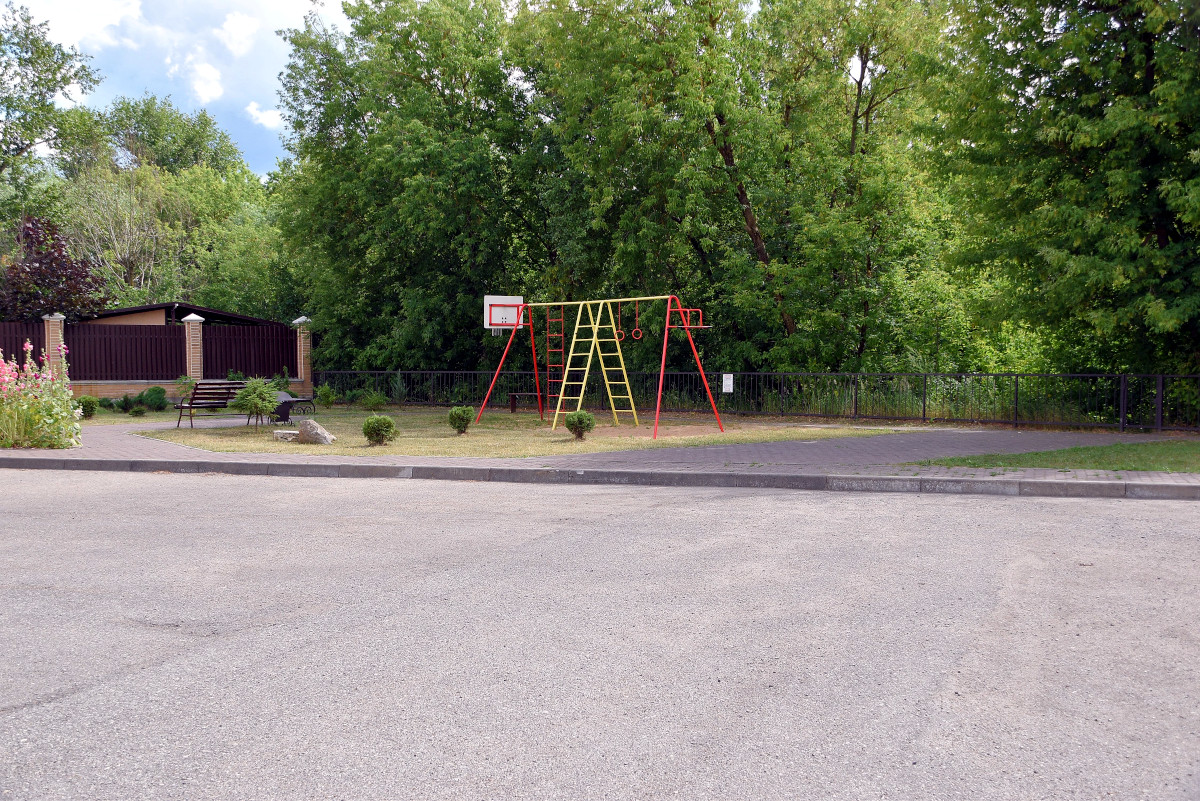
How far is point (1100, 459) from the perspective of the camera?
12.1 m

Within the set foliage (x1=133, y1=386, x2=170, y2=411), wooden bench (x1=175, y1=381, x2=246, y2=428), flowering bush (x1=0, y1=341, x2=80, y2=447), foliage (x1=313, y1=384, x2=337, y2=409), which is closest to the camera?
flowering bush (x1=0, y1=341, x2=80, y2=447)

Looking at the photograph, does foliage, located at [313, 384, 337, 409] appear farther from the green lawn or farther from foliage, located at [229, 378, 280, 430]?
the green lawn

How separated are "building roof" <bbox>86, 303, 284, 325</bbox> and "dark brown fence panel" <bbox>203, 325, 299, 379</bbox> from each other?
0.66 meters

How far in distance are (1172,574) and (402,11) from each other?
96.9ft

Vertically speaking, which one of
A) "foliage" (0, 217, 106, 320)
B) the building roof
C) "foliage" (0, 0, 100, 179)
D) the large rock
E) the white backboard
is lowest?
the large rock

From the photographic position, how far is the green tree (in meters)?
15.2

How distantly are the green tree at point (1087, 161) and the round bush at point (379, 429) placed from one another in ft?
39.1

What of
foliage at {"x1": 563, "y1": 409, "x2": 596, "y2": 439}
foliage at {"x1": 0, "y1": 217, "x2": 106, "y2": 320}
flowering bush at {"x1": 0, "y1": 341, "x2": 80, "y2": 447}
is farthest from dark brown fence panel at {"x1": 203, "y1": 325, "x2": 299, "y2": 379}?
foliage at {"x1": 563, "y1": 409, "x2": 596, "y2": 439}

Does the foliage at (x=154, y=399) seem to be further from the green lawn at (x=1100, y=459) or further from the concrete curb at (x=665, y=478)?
the green lawn at (x=1100, y=459)

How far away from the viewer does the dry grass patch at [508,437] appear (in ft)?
48.2

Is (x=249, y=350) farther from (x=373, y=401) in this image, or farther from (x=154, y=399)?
(x=373, y=401)

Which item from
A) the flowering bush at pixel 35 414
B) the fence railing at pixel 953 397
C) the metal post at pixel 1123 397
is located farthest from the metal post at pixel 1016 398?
the flowering bush at pixel 35 414

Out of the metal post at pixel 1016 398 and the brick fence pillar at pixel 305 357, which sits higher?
the brick fence pillar at pixel 305 357

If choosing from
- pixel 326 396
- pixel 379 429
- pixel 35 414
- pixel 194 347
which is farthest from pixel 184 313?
pixel 379 429
